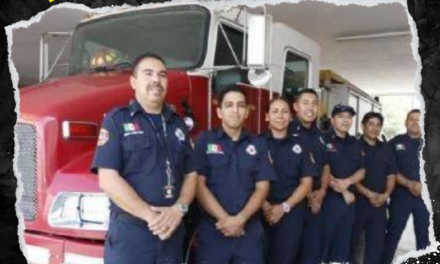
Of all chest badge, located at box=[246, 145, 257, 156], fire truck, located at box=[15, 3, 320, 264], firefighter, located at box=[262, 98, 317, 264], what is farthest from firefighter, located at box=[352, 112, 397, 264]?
chest badge, located at box=[246, 145, 257, 156]

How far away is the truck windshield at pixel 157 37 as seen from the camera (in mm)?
3520

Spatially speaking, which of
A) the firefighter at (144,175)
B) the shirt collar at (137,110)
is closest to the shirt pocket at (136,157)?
the firefighter at (144,175)

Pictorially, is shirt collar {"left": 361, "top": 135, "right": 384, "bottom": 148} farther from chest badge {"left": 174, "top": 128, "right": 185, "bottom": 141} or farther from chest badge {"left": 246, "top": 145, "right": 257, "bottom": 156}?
chest badge {"left": 174, "top": 128, "right": 185, "bottom": 141}

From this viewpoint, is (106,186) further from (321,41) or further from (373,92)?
(373,92)

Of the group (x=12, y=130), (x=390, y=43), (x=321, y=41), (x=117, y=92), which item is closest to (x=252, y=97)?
(x=117, y=92)

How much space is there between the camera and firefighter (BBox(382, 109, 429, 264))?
192 inches

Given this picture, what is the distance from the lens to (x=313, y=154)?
3.51 m

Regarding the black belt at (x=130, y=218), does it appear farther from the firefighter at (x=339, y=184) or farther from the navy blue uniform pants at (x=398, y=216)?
the navy blue uniform pants at (x=398, y=216)

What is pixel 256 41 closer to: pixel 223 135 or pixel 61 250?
pixel 223 135

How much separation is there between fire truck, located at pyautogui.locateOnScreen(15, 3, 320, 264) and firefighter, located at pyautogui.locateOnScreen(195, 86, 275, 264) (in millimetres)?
335

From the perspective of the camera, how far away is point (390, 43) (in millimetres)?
7621

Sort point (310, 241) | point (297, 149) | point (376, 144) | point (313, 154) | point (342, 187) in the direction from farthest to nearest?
point (376, 144)
point (342, 187)
point (310, 241)
point (313, 154)
point (297, 149)

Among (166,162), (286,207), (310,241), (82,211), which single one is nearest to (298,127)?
(286,207)

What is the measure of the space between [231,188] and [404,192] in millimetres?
2845
